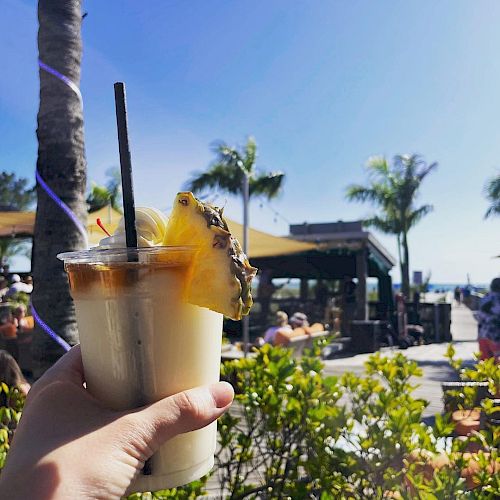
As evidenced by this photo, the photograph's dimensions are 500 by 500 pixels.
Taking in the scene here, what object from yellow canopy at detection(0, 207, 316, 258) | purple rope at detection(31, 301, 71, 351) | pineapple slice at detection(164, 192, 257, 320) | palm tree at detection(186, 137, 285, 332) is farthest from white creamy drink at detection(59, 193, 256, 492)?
palm tree at detection(186, 137, 285, 332)

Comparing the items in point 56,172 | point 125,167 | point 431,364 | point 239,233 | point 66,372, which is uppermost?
point 239,233

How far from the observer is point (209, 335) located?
1292mm

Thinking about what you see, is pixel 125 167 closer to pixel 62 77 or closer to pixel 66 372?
pixel 66 372

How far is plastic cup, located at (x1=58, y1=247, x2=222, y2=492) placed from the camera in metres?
1.16

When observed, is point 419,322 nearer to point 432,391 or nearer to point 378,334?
point 378,334

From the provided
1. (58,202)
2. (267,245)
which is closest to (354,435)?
(58,202)

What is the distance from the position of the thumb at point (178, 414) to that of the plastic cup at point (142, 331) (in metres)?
0.06

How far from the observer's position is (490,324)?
20.7ft

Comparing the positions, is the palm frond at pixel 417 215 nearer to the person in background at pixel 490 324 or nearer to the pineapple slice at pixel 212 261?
the person in background at pixel 490 324

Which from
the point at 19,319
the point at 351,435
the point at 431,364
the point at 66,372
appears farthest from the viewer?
the point at 431,364

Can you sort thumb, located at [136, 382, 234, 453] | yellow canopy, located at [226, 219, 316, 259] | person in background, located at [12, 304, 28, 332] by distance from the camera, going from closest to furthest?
1. thumb, located at [136, 382, 234, 453]
2. person in background, located at [12, 304, 28, 332]
3. yellow canopy, located at [226, 219, 316, 259]

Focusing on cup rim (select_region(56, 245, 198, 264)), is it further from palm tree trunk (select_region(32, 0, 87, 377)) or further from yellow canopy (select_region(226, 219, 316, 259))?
yellow canopy (select_region(226, 219, 316, 259))

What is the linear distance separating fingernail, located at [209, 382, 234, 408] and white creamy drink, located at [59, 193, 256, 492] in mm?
52

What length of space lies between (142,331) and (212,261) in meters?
0.23
